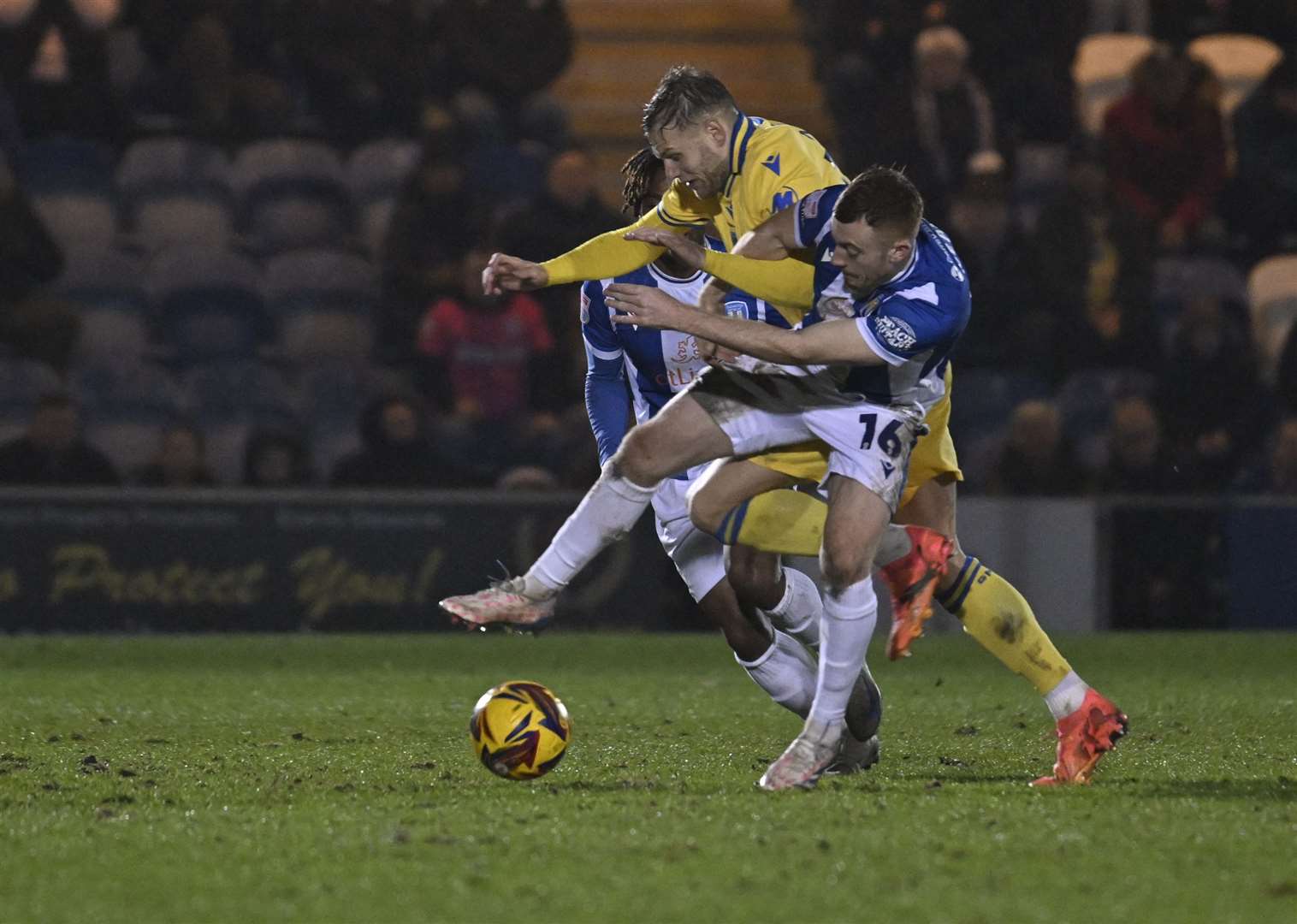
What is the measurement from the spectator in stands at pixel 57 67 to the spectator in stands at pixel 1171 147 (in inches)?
274

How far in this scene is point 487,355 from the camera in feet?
40.4

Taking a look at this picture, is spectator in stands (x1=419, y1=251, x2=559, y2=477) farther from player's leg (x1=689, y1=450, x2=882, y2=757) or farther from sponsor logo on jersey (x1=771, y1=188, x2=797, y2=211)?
sponsor logo on jersey (x1=771, y1=188, x2=797, y2=211)

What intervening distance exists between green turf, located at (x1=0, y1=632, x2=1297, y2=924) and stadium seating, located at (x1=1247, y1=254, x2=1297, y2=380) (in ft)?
18.5

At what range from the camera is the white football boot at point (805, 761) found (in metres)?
4.80

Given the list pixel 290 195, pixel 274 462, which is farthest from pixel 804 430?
pixel 290 195

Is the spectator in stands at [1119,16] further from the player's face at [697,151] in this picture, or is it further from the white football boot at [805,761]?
the white football boot at [805,761]

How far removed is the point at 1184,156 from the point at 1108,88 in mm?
986

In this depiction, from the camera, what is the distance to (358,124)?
44.4 ft

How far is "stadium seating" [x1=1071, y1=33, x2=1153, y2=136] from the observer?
14.5 m

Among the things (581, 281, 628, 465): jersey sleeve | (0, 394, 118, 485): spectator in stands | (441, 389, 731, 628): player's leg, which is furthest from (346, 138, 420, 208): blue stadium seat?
(441, 389, 731, 628): player's leg

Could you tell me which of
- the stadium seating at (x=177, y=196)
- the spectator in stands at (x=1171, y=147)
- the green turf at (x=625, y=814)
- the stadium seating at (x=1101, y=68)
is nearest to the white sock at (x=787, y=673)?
the green turf at (x=625, y=814)

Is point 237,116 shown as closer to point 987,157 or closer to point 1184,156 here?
point 987,157

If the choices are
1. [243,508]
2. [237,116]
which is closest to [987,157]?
[237,116]

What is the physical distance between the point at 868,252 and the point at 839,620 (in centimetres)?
92
